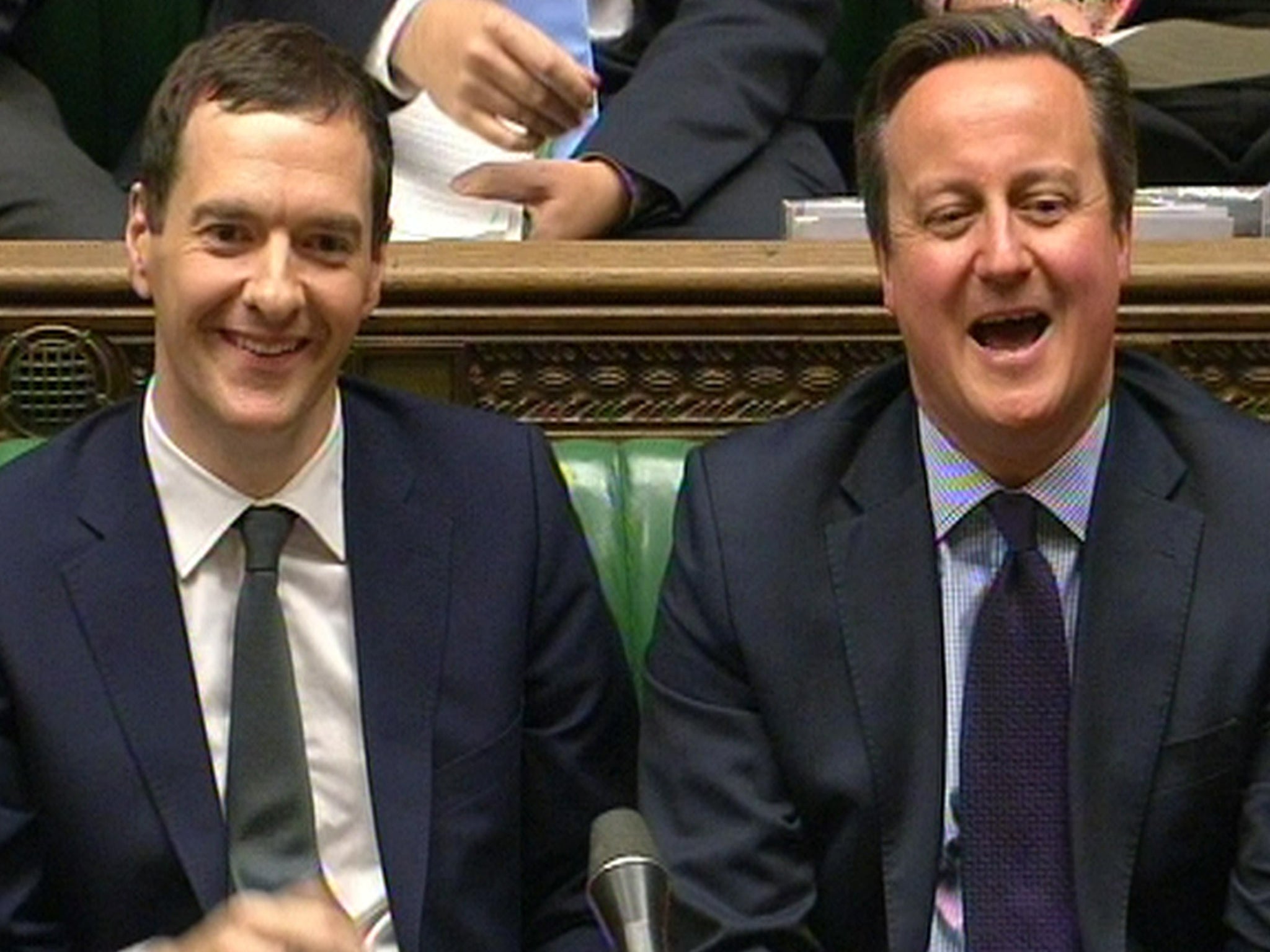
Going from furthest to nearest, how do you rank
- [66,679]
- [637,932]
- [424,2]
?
[424,2] → [66,679] → [637,932]

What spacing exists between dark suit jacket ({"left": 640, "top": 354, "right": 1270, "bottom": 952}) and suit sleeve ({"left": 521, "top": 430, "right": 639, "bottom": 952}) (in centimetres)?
5

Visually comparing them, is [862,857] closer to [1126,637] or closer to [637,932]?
[1126,637]

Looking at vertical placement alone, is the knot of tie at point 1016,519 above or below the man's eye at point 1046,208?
below

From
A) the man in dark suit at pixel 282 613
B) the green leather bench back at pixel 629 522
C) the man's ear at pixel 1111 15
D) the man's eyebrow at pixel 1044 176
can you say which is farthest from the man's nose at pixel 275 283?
the man's ear at pixel 1111 15

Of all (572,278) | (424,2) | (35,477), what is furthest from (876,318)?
(35,477)

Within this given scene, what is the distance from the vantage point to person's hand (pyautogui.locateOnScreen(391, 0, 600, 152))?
211cm

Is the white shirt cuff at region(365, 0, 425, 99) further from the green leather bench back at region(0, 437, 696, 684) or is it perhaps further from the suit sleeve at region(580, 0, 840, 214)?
the green leather bench back at region(0, 437, 696, 684)

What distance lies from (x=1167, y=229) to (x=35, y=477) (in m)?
0.96

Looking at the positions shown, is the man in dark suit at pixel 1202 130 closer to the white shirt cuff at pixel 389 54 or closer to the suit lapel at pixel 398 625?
the white shirt cuff at pixel 389 54

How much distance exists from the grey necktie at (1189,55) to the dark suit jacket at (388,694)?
1038 millimetres

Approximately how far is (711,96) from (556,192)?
0.89 feet

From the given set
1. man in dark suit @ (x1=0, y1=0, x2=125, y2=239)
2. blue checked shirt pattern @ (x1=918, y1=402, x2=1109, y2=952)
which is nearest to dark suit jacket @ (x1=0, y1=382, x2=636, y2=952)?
blue checked shirt pattern @ (x1=918, y1=402, x2=1109, y2=952)

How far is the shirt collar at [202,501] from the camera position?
5.83 feet

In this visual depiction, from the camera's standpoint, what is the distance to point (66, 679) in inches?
68.1
